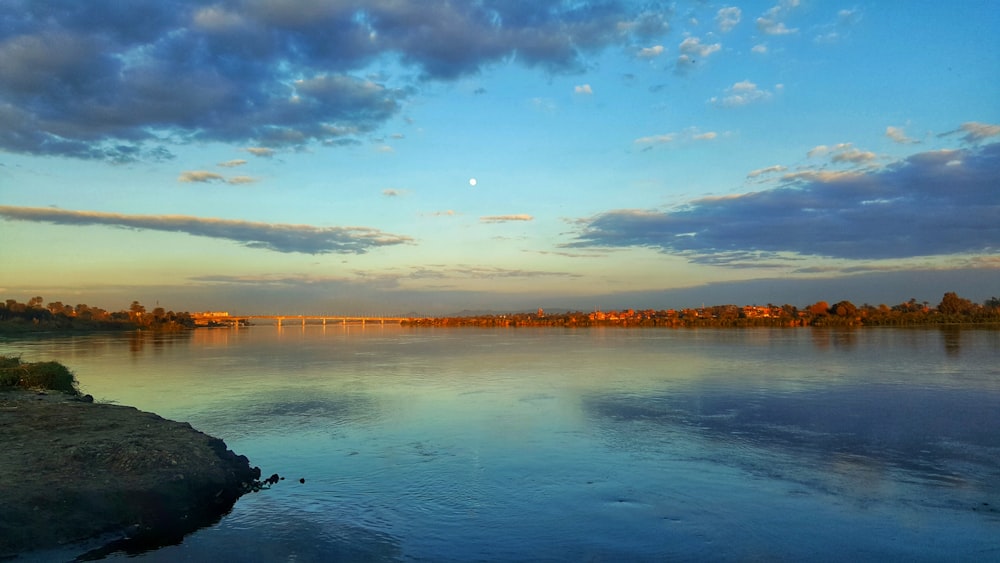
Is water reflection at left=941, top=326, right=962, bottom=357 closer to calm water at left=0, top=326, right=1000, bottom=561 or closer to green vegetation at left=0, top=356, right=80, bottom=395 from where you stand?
calm water at left=0, top=326, right=1000, bottom=561

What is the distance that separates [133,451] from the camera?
1098 centimetres

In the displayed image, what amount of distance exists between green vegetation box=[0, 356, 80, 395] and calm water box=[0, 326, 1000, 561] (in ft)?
5.20

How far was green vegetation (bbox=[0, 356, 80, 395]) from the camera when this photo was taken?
22070 mm

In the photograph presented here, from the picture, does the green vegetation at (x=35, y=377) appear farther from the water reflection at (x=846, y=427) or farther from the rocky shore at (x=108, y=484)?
the water reflection at (x=846, y=427)

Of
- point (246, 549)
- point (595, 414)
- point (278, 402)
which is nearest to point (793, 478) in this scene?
point (595, 414)

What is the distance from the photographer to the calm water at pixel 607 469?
878 centimetres

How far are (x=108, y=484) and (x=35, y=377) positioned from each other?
17737 mm

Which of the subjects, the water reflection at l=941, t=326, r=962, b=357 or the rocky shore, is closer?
the rocky shore

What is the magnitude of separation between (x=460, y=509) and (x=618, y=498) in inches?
110

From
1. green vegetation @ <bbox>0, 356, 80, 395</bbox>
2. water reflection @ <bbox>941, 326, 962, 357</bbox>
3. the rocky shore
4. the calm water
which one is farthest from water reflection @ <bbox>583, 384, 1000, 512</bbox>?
water reflection @ <bbox>941, 326, 962, 357</bbox>

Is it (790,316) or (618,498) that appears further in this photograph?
(790,316)

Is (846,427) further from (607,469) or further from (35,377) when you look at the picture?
(35,377)

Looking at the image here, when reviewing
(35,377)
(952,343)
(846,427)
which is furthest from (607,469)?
(952,343)

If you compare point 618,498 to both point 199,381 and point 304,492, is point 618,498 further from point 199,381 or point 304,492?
point 199,381
